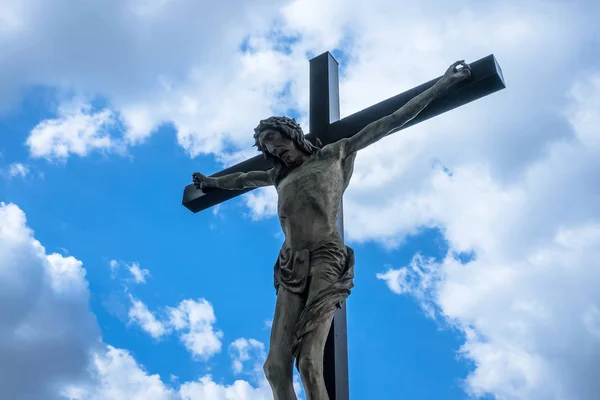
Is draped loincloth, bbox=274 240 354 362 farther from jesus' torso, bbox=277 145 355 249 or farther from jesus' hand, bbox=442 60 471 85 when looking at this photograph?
jesus' hand, bbox=442 60 471 85

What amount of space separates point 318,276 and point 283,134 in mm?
1038

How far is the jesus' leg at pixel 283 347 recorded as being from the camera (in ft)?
12.0

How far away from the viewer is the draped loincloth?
3.71 meters

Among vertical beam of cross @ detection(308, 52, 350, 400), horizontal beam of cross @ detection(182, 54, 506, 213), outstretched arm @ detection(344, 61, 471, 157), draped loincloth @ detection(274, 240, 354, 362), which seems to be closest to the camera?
draped loincloth @ detection(274, 240, 354, 362)

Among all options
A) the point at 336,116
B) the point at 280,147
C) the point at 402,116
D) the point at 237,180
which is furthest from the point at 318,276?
the point at 336,116

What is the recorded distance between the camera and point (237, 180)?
5062 mm

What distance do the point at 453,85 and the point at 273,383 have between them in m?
2.24

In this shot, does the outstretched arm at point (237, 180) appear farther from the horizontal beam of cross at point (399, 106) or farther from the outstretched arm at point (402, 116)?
the outstretched arm at point (402, 116)

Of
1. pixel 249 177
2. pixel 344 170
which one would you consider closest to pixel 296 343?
pixel 344 170

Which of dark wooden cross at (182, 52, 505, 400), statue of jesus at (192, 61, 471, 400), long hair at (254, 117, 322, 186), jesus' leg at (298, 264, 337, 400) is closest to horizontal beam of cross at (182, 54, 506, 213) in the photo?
dark wooden cross at (182, 52, 505, 400)

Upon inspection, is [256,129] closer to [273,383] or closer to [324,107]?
[324,107]

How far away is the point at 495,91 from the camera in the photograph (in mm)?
4523

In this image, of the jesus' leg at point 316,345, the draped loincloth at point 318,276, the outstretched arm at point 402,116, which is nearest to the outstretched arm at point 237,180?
the outstretched arm at point 402,116

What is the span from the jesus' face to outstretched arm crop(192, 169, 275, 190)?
275 mm
